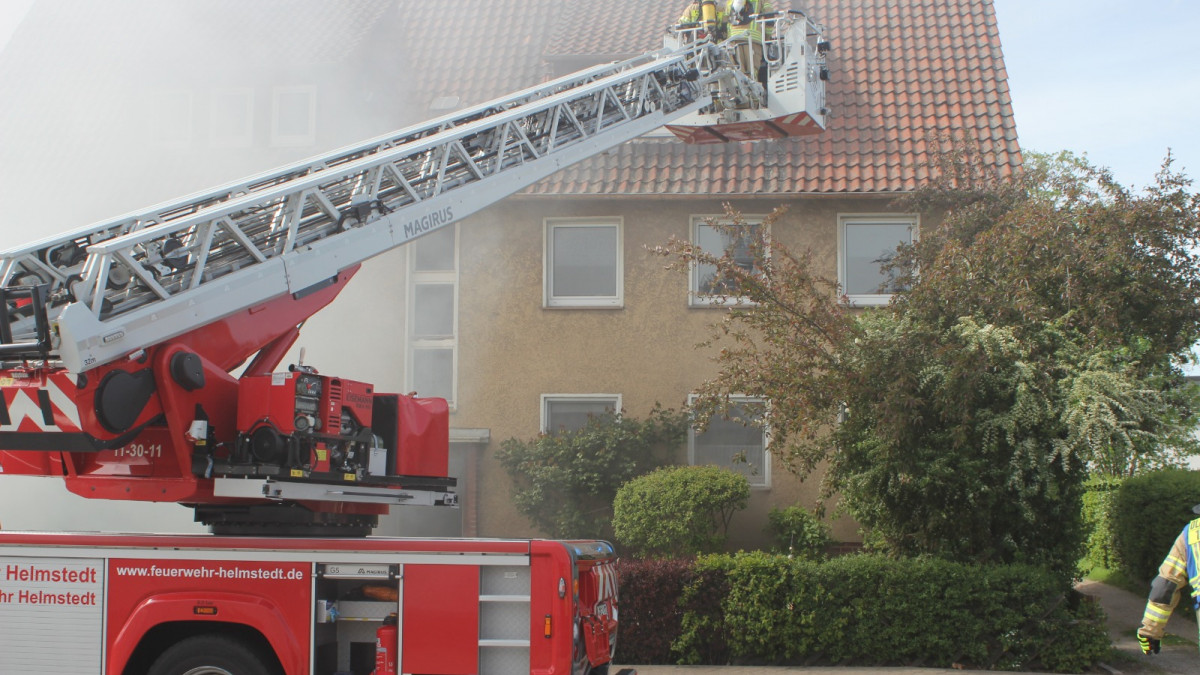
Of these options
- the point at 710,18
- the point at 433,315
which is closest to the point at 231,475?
the point at 710,18

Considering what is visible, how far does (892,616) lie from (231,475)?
6.06m

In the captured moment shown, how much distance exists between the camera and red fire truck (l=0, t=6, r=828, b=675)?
6.22 metres

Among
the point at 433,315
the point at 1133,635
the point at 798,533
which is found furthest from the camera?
the point at 433,315

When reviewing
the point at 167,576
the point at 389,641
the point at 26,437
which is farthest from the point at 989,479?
the point at 26,437

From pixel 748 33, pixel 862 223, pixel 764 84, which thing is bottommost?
pixel 862 223

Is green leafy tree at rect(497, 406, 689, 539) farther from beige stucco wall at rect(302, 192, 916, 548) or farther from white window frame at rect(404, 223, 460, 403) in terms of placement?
white window frame at rect(404, 223, 460, 403)

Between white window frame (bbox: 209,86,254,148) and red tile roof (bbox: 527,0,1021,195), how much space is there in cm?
458

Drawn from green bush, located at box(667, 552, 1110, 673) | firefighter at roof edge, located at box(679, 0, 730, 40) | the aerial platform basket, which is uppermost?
firefighter at roof edge, located at box(679, 0, 730, 40)

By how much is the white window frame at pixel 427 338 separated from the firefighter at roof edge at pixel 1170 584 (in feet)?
36.1

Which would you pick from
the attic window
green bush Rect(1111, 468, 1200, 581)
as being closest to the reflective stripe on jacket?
green bush Rect(1111, 468, 1200, 581)

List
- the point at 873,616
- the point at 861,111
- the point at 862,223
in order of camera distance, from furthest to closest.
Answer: the point at 861,111, the point at 862,223, the point at 873,616

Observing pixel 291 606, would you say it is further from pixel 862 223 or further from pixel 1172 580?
pixel 862 223

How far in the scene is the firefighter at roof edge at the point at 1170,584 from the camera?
5801 millimetres

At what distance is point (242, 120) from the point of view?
17328 millimetres
